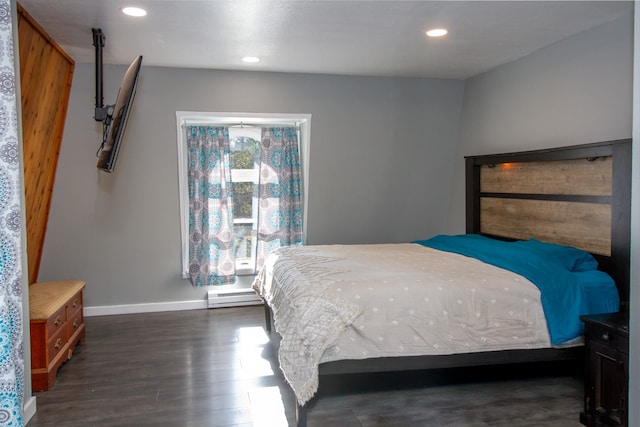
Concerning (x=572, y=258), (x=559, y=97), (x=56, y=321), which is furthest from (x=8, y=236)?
(x=559, y=97)

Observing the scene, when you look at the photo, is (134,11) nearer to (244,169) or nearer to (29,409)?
(244,169)

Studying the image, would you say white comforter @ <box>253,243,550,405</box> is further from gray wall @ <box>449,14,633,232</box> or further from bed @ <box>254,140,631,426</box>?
gray wall @ <box>449,14,633,232</box>

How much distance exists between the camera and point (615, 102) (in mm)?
3529

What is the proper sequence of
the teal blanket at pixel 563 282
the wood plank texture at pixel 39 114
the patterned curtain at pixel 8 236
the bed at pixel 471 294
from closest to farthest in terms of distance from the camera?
1. the patterned curtain at pixel 8 236
2. the bed at pixel 471 294
3. the teal blanket at pixel 563 282
4. the wood plank texture at pixel 39 114

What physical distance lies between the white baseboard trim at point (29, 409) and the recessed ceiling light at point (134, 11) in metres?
2.50

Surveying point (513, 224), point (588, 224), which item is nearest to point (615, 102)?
point (588, 224)

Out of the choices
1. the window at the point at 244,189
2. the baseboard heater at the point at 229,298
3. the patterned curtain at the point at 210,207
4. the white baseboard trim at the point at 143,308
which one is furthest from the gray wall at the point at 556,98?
the white baseboard trim at the point at 143,308

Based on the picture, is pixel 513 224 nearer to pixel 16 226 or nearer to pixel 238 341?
pixel 238 341

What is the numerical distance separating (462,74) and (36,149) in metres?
4.14

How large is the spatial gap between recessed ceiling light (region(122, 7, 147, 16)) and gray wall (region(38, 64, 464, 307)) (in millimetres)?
1597

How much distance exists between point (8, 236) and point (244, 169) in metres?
3.19

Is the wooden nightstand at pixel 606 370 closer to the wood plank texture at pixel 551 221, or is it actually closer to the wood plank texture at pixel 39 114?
the wood plank texture at pixel 551 221

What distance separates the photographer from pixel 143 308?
201 inches

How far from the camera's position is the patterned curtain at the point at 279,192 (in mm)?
5383
